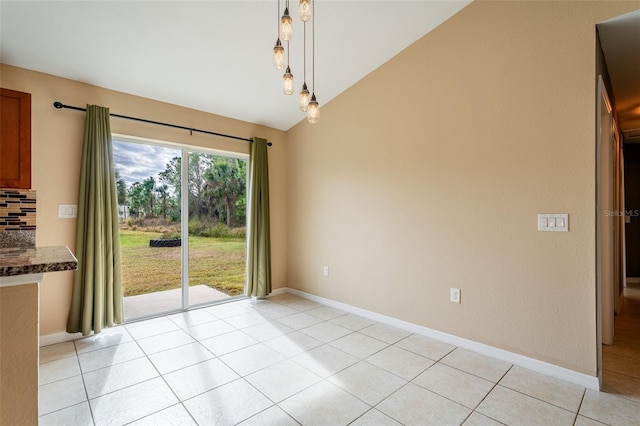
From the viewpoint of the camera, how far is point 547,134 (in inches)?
90.8

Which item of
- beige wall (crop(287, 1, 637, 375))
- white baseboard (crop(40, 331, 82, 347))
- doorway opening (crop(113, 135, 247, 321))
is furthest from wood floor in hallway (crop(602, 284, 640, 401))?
white baseboard (crop(40, 331, 82, 347))

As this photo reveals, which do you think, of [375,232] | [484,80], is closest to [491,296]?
[375,232]

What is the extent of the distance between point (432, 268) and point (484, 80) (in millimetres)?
1786

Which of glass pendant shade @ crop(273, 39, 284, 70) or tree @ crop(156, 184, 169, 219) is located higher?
glass pendant shade @ crop(273, 39, 284, 70)

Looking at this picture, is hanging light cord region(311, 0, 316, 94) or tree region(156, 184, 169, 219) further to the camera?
tree region(156, 184, 169, 219)

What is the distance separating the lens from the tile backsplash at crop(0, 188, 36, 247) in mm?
2400

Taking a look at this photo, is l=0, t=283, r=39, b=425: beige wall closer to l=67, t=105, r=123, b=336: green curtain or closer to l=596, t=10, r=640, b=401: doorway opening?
l=67, t=105, r=123, b=336: green curtain

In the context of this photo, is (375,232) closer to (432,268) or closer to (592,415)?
(432,268)

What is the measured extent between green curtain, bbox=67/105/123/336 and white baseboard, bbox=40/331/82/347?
10cm

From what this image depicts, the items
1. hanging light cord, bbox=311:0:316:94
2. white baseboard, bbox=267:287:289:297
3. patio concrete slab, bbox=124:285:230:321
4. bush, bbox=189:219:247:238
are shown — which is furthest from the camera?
white baseboard, bbox=267:287:289:297

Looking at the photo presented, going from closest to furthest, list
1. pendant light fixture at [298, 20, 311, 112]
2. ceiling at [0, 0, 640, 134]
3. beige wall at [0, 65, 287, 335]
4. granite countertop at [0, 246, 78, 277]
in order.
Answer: granite countertop at [0, 246, 78, 277]
pendant light fixture at [298, 20, 311, 112]
ceiling at [0, 0, 640, 134]
beige wall at [0, 65, 287, 335]

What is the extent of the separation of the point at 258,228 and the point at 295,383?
Result: 2418 millimetres

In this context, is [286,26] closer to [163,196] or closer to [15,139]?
[15,139]

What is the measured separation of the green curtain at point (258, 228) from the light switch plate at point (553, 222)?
3.20m
